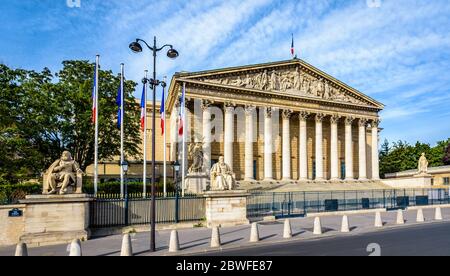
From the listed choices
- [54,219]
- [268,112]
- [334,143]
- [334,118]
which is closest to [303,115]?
[334,118]

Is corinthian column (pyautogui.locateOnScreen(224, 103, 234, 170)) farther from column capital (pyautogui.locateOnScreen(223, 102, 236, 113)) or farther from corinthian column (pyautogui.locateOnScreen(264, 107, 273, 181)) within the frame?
corinthian column (pyautogui.locateOnScreen(264, 107, 273, 181))

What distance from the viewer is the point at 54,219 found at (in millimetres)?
14789

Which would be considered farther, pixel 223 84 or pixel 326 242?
pixel 223 84

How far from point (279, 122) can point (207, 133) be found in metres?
12.4

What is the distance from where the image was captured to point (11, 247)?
14.0 meters

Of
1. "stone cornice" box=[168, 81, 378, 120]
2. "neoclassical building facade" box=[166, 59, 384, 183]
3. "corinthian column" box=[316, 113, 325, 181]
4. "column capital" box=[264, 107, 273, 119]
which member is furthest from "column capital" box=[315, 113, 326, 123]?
"column capital" box=[264, 107, 273, 119]

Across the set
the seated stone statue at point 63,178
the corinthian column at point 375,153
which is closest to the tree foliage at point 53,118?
the seated stone statue at point 63,178

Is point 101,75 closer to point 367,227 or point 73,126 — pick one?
point 73,126

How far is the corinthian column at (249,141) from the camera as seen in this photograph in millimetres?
42000

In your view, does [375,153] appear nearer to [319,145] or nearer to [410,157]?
[319,145]

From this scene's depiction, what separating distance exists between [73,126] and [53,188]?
12.9 m

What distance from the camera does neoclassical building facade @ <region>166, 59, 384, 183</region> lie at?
40781 mm
